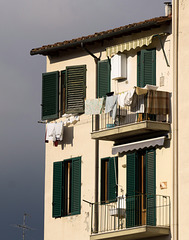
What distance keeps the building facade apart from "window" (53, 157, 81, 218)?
0.11ft

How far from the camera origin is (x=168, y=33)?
39438 millimetres

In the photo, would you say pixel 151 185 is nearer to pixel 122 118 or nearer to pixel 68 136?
pixel 122 118

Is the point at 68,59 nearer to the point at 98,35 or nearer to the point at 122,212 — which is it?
the point at 98,35

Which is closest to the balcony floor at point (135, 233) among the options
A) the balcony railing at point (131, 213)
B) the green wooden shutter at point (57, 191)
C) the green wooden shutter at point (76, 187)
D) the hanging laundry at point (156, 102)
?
the balcony railing at point (131, 213)

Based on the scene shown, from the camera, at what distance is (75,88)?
4259 centimetres

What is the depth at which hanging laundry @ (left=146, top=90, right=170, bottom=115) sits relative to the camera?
127 ft

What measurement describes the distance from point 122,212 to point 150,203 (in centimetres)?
119

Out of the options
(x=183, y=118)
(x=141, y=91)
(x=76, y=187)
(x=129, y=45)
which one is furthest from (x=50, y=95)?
(x=183, y=118)

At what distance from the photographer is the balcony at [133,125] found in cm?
3869

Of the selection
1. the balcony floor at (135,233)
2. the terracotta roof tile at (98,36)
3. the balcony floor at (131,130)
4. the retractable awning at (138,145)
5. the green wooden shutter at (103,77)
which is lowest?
the balcony floor at (135,233)

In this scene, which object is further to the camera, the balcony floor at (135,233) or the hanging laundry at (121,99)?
the hanging laundry at (121,99)

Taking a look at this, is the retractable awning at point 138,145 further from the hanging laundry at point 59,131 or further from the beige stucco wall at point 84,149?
the hanging laundry at point 59,131

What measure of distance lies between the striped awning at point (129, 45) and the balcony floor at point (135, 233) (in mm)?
6011

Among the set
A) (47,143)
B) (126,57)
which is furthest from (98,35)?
(47,143)
